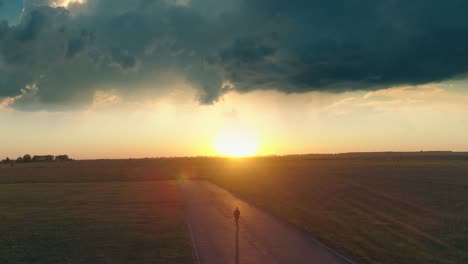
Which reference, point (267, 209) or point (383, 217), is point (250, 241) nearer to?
point (383, 217)

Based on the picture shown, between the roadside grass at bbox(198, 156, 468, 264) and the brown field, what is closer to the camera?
the roadside grass at bbox(198, 156, 468, 264)

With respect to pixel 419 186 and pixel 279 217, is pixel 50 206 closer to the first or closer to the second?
pixel 279 217

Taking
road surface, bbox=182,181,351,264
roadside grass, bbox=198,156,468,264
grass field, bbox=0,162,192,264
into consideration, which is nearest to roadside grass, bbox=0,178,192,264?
grass field, bbox=0,162,192,264

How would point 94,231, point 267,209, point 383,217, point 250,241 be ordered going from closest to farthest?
1. point 250,241
2. point 94,231
3. point 383,217
4. point 267,209

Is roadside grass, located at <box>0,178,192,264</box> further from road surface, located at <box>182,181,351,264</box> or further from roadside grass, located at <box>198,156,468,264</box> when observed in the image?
roadside grass, located at <box>198,156,468,264</box>

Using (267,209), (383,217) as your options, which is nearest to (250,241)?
(383,217)

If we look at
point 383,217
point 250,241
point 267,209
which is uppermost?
point 267,209

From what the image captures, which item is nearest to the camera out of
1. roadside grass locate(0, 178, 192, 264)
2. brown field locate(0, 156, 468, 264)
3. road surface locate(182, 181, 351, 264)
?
road surface locate(182, 181, 351, 264)
